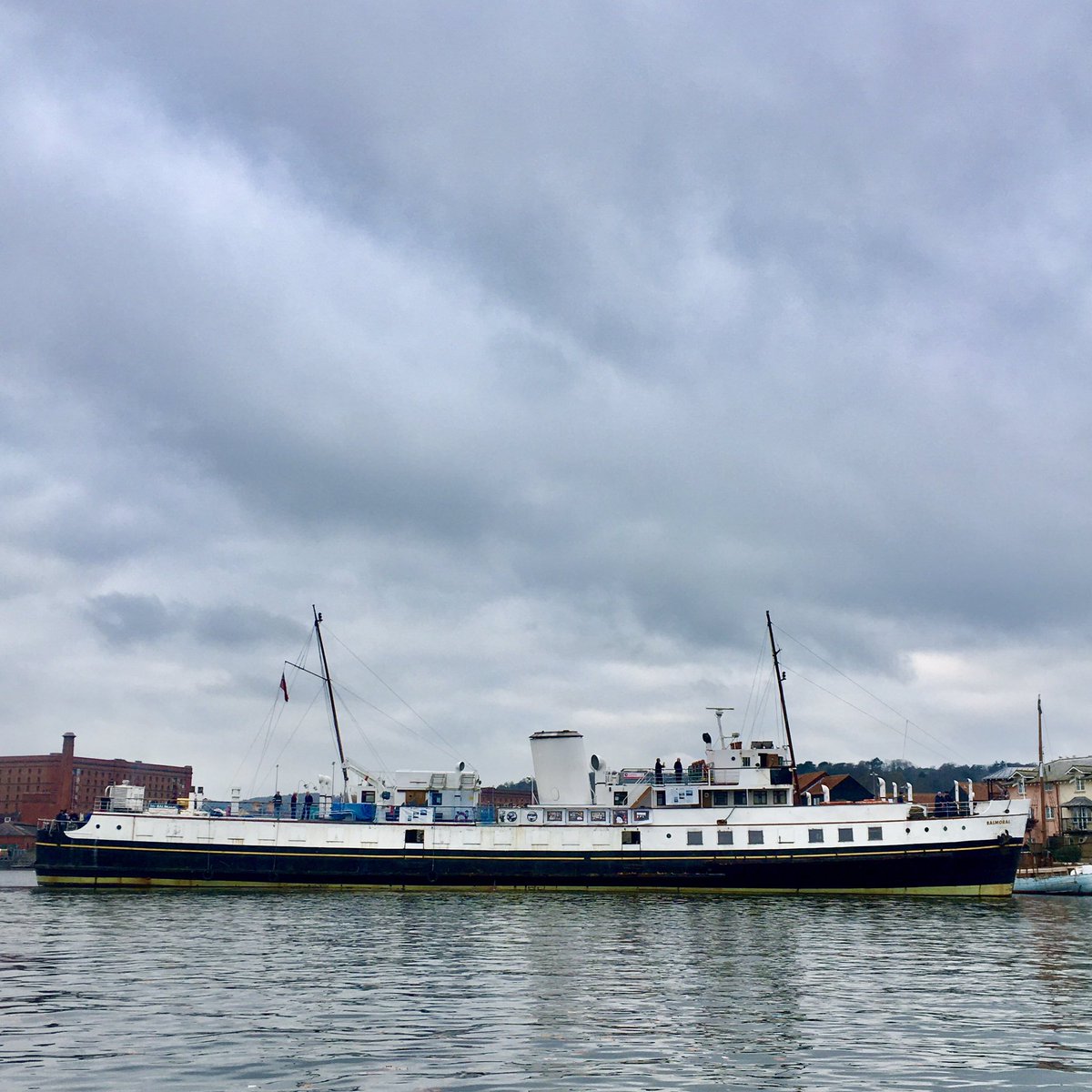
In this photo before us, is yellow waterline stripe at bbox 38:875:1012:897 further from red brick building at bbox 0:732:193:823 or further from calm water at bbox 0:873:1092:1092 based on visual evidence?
red brick building at bbox 0:732:193:823

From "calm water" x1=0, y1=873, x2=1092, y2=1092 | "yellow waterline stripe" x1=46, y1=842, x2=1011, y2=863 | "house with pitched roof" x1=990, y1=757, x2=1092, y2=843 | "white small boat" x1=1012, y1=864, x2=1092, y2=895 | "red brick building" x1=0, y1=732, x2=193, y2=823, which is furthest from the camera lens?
"red brick building" x1=0, y1=732, x2=193, y2=823

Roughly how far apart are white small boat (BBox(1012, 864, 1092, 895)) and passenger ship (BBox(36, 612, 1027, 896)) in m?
10.2

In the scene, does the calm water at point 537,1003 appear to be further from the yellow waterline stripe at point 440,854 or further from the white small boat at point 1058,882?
the white small boat at point 1058,882

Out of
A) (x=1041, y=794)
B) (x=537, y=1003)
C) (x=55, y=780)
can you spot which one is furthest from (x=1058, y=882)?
(x=55, y=780)

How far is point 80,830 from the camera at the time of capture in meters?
60.0

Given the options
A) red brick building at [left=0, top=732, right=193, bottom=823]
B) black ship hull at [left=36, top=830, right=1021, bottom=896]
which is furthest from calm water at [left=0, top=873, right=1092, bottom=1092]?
red brick building at [left=0, top=732, right=193, bottom=823]

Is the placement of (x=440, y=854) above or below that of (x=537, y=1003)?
below

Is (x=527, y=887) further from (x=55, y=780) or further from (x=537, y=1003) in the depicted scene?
(x=55, y=780)

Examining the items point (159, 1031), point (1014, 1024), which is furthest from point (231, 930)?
point (1014, 1024)

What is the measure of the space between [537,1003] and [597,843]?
36386 mm

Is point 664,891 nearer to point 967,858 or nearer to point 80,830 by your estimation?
point 967,858

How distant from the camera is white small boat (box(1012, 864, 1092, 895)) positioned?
6500 cm

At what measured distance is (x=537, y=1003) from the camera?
2345cm

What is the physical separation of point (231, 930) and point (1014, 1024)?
26.1m
